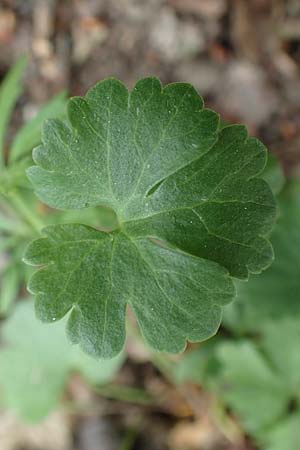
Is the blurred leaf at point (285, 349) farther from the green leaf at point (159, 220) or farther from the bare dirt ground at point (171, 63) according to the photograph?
the green leaf at point (159, 220)

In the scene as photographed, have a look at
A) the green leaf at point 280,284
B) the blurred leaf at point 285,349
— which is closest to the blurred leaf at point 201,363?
the blurred leaf at point 285,349

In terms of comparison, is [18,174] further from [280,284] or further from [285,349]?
[285,349]

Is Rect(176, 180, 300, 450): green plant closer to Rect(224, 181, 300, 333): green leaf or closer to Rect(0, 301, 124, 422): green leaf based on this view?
Rect(224, 181, 300, 333): green leaf

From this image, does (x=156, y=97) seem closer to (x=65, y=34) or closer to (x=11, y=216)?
(x=11, y=216)

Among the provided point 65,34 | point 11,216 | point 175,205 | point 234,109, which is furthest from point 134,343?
point 175,205

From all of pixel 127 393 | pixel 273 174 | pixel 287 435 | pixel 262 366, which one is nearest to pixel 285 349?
pixel 262 366

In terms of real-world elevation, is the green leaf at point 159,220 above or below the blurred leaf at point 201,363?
above

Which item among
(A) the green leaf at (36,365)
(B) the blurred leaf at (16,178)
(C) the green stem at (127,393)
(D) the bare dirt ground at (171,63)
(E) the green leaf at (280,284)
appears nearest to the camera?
(B) the blurred leaf at (16,178)
